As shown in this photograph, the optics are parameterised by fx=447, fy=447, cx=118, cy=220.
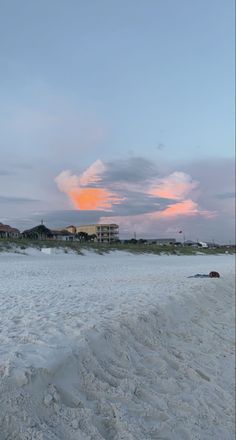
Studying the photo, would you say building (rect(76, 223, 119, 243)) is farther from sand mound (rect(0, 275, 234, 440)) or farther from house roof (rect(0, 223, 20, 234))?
sand mound (rect(0, 275, 234, 440))

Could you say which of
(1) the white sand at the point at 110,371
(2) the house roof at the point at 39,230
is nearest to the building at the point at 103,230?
(2) the house roof at the point at 39,230

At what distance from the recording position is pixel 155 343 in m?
8.08

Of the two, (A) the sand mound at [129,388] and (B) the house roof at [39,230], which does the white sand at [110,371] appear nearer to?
(A) the sand mound at [129,388]

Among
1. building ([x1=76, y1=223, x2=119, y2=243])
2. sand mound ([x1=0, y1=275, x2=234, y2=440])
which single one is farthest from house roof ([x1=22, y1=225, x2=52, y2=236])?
sand mound ([x1=0, y1=275, x2=234, y2=440])

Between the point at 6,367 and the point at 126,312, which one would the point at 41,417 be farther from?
the point at 126,312

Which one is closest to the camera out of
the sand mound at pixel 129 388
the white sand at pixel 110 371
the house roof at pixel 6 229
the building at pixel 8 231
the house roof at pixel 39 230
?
the sand mound at pixel 129 388

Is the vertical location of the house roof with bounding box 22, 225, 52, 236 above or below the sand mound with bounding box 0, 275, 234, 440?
above

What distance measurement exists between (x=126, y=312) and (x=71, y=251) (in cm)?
3209

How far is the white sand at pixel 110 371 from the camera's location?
4652mm

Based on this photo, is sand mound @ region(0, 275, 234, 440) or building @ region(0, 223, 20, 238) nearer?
sand mound @ region(0, 275, 234, 440)

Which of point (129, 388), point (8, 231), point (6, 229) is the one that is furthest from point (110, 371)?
point (6, 229)

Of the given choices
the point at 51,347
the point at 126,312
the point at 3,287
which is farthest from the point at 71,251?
the point at 51,347

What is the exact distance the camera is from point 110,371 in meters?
6.18

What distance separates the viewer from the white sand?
4652 mm
